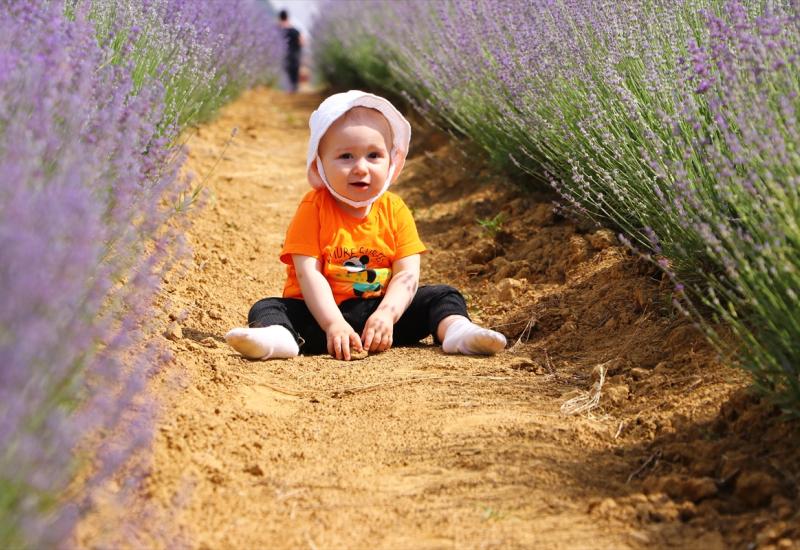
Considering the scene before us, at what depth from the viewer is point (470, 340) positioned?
127 inches

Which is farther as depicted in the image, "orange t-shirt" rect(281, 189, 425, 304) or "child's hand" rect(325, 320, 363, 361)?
"orange t-shirt" rect(281, 189, 425, 304)

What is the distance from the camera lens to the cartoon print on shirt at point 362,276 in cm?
339

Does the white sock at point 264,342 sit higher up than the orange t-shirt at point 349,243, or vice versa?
the orange t-shirt at point 349,243

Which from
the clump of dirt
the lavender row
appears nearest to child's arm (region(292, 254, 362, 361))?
the clump of dirt

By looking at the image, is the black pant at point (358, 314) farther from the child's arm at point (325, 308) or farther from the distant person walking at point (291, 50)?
the distant person walking at point (291, 50)

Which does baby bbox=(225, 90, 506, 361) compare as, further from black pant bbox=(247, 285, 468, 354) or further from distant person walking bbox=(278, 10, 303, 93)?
distant person walking bbox=(278, 10, 303, 93)

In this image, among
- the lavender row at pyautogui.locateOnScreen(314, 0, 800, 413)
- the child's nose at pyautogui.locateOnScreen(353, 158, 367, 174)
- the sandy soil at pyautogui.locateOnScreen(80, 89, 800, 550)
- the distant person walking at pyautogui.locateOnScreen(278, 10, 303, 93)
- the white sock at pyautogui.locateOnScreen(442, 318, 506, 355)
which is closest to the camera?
the sandy soil at pyautogui.locateOnScreen(80, 89, 800, 550)

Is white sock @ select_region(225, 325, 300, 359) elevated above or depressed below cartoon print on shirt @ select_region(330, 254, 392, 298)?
below

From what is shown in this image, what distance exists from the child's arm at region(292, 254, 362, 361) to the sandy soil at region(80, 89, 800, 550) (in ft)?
0.32

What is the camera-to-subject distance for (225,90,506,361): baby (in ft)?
10.7

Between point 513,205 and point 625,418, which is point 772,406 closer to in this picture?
point 625,418

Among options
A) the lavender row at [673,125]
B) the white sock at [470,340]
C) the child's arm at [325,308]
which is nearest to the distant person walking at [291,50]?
the lavender row at [673,125]

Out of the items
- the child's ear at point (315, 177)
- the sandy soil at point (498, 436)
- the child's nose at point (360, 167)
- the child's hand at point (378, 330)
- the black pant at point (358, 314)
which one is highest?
the child's ear at point (315, 177)

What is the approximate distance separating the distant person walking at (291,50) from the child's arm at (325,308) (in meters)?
13.0
